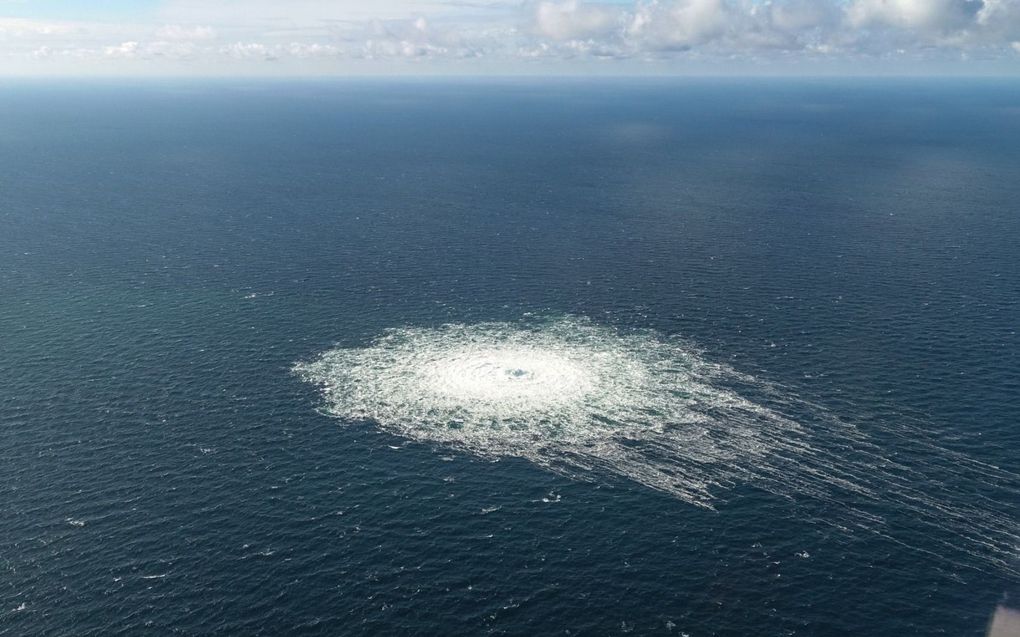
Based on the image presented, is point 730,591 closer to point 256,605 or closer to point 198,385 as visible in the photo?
point 256,605

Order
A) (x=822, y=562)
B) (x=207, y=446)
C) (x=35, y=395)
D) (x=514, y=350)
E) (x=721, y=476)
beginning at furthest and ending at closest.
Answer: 1. (x=514, y=350)
2. (x=35, y=395)
3. (x=207, y=446)
4. (x=721, y=476)
5. (x=822, y=562)

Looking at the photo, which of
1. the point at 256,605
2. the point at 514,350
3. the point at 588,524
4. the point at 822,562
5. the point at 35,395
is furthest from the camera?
the point at 514,350

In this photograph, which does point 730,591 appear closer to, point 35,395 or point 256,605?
point 256,605

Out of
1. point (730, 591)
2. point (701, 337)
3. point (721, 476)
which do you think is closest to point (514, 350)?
point (701, 337)

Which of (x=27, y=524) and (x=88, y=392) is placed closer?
(x=27, y=524)

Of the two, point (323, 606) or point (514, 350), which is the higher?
point (514, 350)

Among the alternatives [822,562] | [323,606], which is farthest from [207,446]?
[822,562]
